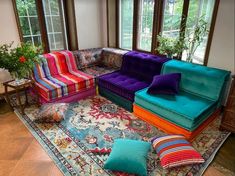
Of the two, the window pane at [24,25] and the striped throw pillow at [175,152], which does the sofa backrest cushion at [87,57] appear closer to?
the window pane at [24,25]

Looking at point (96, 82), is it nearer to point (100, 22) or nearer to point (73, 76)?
point (73, 76)

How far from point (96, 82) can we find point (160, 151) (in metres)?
1.91

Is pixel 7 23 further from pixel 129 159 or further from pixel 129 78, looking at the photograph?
pixel 129 159

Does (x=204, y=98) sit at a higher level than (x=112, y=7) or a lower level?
lower

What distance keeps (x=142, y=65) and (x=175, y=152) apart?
5.64 feet

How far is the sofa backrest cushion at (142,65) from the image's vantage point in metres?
3.09

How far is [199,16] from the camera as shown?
2902 millimetres

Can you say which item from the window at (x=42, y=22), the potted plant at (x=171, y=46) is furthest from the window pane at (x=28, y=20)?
the potted plant at (x=171, y=46)

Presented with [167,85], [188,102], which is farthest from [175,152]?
[167,85]

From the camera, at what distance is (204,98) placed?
2586 millimetres

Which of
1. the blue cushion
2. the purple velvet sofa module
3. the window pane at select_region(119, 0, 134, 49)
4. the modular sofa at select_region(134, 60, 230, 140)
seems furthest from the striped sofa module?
the blue cushion

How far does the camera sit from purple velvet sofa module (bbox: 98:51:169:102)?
2.99 metres

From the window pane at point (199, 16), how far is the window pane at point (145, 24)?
0.77 metres

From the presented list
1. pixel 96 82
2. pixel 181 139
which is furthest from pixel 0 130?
pixel 181 139
